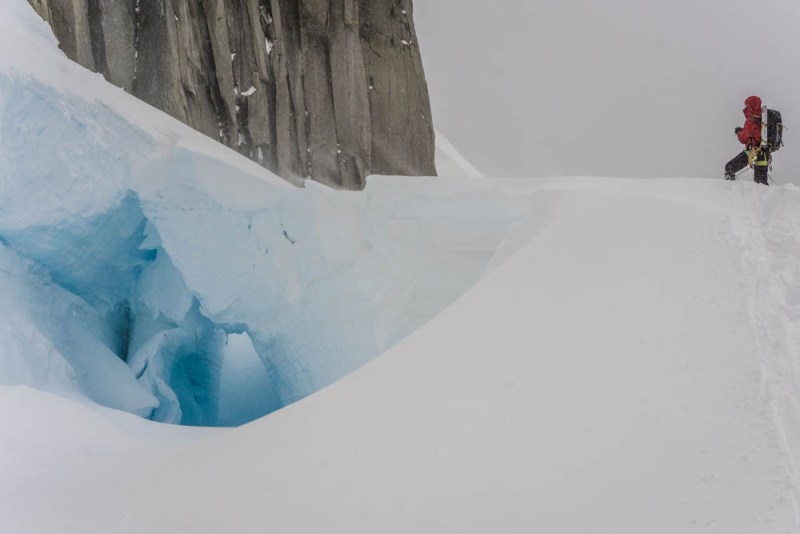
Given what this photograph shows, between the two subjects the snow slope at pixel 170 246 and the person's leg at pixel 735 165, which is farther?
the snow slope at pixel 170 246

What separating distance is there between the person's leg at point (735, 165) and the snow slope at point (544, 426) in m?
1.24

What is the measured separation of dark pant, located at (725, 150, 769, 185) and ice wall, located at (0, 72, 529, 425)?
1.76 metres

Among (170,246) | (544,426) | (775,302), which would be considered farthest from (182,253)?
(775,302)

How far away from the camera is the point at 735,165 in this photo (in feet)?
19.5

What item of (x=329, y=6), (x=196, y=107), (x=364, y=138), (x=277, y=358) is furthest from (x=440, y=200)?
(x=329, y=6)

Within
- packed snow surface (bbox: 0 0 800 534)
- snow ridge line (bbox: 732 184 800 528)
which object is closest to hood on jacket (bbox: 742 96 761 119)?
Answer: packed snow surface (bbox: 0 0 800 534)

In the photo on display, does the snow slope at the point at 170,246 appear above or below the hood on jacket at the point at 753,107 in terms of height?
below

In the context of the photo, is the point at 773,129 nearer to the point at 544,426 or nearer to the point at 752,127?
the point at 752,127

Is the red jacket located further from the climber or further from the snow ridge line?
the snow ridge line

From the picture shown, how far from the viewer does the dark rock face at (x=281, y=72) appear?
9.29 metres

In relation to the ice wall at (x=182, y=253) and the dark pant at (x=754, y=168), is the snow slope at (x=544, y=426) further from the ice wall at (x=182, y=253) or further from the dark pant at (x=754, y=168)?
the ice wall at (x=182, y=253)

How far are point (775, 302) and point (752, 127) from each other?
275 centimetres

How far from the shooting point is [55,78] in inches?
254

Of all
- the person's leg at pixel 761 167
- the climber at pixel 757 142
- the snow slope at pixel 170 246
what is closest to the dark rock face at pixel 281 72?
the snow slope at pixel 170 246
